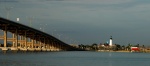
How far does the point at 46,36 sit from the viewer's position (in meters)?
190

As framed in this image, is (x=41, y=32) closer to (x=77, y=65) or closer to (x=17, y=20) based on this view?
(x=17, y=20)

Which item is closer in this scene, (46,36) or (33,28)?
(33,28)

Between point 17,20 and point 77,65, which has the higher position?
point 17,20

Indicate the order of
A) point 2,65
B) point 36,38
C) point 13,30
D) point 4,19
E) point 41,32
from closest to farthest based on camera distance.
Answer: point 2,65
point 4,19
point 13,30
point 41,32
point 36,38

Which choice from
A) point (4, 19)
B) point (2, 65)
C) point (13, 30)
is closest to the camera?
point (2, 65)

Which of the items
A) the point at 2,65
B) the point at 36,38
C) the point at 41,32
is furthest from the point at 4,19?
the point at 2,65

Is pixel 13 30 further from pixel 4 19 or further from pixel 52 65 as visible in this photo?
pixel 52 65

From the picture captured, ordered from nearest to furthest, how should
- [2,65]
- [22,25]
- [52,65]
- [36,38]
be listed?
1. [2,65]
2. [52,65]
3. [22,25]
4. [36,38]

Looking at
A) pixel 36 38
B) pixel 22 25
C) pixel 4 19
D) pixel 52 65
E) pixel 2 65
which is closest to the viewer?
pixel 2 65

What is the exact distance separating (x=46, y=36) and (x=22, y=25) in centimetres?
3841

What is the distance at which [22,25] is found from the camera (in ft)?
501

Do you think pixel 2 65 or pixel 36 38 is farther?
pixel 36 38

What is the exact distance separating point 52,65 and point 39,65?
204cm

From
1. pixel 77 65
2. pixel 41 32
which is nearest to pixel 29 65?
pixel 77 65
